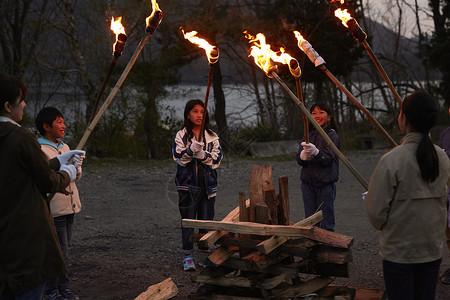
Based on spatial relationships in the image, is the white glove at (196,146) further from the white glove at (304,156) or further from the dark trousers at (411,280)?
the dark trousers at (411,280)

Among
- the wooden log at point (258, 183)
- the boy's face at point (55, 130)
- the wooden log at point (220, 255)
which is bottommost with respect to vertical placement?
the wooden log at point (220, 255)

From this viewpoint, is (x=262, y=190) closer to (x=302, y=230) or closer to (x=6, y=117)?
(x=302, y=230)

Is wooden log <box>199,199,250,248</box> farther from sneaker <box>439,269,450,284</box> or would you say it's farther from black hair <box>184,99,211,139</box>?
sneaker <box>439,269,450,284</box>

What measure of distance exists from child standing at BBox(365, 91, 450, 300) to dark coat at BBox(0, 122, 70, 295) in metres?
1.87

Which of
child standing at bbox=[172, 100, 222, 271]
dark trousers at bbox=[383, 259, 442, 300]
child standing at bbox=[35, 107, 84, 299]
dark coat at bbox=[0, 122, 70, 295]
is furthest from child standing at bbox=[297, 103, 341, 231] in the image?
dark coat at bbox=[0, 122, 70, 295]

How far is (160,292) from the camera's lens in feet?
15.8

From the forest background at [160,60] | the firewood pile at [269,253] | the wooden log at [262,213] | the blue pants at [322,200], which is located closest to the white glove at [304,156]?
the blue pants at [322,200]

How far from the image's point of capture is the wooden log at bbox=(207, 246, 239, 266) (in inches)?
170

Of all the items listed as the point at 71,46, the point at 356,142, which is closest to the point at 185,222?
the point at 71,46

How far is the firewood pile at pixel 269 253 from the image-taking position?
165 inches

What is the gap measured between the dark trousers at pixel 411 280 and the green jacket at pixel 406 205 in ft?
0.17

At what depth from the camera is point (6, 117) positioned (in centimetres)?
307

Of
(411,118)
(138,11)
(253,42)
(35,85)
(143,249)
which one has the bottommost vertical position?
(143,249)

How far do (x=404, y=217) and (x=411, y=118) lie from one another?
568 mm
